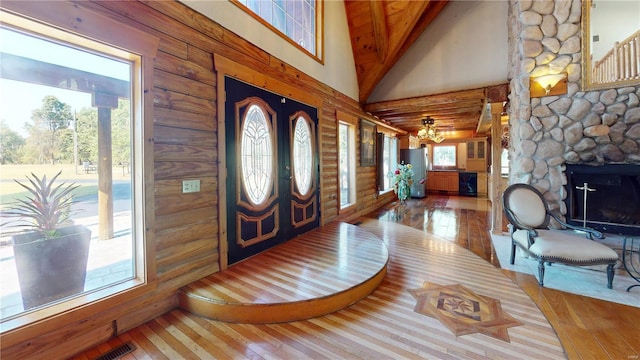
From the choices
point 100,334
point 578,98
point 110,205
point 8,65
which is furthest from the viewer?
point 578,98

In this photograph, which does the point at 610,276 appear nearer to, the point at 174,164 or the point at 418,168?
the point at 174,164

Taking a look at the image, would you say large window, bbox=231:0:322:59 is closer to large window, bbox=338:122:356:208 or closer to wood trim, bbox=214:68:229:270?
wood trim, bbox=214:68:229:270

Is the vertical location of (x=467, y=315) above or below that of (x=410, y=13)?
below

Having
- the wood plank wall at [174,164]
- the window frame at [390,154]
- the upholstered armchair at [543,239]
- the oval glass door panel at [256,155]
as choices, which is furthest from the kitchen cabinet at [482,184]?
the wood plank wall at [174,164]

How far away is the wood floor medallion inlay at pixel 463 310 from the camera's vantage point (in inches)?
76.2

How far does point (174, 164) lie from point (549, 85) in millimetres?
4933

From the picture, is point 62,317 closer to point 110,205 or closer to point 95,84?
point 110,205

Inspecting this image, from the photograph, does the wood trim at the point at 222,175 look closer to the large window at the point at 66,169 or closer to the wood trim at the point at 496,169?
the large window at the point at 66,169

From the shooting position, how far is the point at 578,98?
3.49 metres

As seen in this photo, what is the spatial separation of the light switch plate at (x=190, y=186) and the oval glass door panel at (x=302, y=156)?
1.62m

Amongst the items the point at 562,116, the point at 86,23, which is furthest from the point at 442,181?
the point at 86,23

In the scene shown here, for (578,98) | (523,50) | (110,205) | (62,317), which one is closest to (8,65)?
(110,205)

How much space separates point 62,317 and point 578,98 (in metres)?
5.98

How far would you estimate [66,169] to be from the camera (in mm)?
1841
